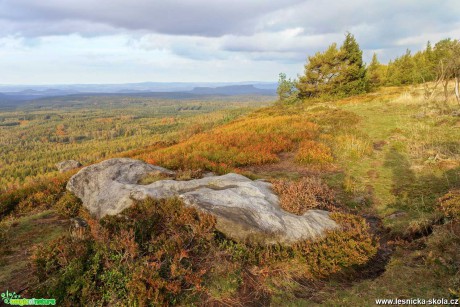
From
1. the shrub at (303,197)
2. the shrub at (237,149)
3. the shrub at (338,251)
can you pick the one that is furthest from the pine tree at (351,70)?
the shrub at (338,251)

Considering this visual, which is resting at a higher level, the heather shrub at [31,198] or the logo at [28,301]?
the logo at [28,301]

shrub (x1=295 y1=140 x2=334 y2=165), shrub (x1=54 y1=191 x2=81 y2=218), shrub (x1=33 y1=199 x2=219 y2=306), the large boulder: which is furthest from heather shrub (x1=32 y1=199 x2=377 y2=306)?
shrub (x1=295 y1=140 x2=334 y2=165)

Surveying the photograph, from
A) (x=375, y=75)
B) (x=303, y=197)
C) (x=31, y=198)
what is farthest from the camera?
(x=375, y=75)

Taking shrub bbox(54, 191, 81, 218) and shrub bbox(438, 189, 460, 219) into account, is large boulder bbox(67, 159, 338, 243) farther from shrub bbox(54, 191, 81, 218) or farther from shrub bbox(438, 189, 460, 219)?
shrub bbox(438, 189, 460, 219)

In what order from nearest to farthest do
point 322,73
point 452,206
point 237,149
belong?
point 452,206 < point 237,149 < point 322,73

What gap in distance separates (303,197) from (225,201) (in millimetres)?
2431

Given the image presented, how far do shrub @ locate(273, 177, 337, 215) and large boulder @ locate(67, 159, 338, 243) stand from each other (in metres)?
0.25

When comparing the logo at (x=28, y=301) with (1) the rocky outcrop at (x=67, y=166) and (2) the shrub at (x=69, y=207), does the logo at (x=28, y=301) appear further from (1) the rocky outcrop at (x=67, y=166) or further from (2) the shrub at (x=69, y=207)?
(1) the rocky outcrop at (x=67, y=166)

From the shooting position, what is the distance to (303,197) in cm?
754

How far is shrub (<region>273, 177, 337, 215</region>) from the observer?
23.4ft

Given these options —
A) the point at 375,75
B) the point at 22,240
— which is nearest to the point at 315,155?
the point at 22,240

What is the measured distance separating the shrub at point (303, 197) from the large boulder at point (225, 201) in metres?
0.25

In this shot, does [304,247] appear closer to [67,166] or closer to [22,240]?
[22,240]

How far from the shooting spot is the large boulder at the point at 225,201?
591cm
